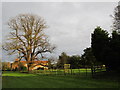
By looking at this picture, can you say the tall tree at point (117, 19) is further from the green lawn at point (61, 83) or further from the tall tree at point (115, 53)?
the green lawn at point (61, 83)

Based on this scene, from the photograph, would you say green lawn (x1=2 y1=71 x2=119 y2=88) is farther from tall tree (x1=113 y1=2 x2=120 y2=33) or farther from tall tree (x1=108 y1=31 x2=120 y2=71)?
tall tree (x1=113 y1=2 x2=120 y2=33)

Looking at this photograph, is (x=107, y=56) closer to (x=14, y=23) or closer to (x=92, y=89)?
(x=92, y=89)

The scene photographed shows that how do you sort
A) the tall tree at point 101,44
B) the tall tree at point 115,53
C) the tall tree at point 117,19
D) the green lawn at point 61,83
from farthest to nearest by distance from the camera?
1. the tall tree at point 117,19
2. the tall tree at point 101,44
3. the tall tree at point 115,53
4. the green lawn at point 61,83

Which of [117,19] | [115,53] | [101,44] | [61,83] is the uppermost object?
[117,19]

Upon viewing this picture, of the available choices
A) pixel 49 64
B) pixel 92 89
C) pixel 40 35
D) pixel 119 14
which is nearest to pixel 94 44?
pixel 119 14

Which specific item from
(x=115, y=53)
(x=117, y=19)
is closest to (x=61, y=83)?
(x=115, y=53)

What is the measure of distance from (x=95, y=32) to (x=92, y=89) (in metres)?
14.4

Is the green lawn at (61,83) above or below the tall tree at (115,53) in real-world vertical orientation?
below

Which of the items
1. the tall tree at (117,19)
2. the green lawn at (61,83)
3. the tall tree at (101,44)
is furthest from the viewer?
the tall tree at (117,19)

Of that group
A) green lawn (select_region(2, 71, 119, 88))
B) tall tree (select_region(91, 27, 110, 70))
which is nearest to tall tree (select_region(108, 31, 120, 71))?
tall tree (select_region(91, 27, 110, 70))

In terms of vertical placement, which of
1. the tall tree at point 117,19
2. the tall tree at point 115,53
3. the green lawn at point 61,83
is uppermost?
the tall tree at point 117,19

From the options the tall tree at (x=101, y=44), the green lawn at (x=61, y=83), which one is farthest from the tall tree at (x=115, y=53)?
the green lawn at (x=61, y=83)

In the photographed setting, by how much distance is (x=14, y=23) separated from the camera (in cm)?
4350

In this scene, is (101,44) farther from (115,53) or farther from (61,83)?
(61,83)
